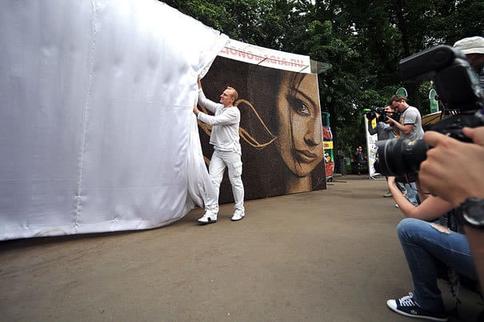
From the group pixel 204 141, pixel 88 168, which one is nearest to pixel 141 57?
pixel 88 168

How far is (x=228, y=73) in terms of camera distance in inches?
230

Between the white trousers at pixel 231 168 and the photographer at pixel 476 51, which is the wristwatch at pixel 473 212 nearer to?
the photographer at pixel 476 51

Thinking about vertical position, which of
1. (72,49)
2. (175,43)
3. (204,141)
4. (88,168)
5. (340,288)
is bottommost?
(340,288)

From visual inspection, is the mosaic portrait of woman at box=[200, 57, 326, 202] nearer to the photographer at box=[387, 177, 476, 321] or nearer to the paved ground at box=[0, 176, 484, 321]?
the paved ground at box=[0, 176, 484, 321]

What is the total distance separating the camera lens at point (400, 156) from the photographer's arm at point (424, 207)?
1.64 feet

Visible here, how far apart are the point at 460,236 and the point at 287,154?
5.28 m

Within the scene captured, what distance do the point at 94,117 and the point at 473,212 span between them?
11.3 ft

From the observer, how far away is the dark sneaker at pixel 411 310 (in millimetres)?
1785

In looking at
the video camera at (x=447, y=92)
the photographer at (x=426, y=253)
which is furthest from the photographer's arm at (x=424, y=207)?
the video camera at (x=447, y=92)

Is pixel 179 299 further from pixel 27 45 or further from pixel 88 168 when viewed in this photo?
pixel 27 45

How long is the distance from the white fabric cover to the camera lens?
3.03 meters

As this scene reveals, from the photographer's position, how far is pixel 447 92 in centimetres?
89

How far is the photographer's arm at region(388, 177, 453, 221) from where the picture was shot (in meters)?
1.53

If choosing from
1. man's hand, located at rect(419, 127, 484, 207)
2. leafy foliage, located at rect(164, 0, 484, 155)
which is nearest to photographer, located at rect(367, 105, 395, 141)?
man's hand, located at rect(419, 127, 484, 207)
